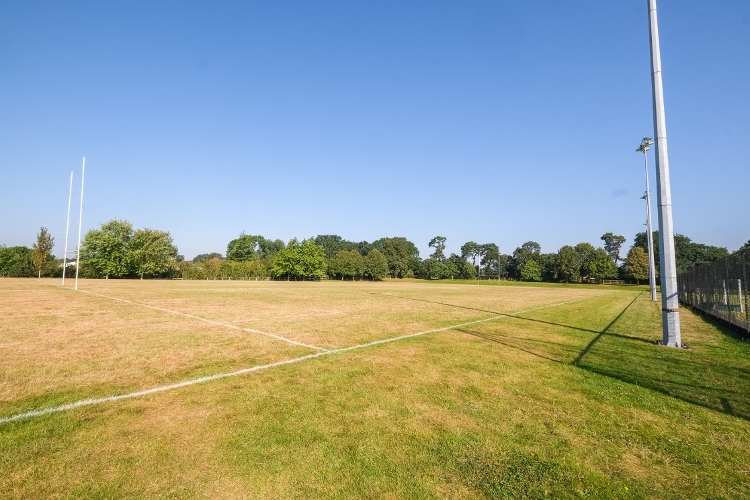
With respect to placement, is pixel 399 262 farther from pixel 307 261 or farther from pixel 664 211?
pixel 664 211

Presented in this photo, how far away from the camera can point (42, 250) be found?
62.8 m

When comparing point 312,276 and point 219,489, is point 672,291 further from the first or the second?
point 312,276

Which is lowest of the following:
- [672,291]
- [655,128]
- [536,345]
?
[536,345]

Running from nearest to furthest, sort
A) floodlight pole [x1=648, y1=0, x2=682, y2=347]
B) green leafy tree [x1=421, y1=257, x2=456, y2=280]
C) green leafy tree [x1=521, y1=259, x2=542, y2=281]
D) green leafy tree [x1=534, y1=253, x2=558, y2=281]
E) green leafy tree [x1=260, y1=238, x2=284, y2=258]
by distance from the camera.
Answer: floodlight pole [x1=648, y1=0, x2=682, y2=347], green leafy tree [x1=534, y1=253, x2=558, y2=281], green leafy tree [x1=521, y1=259, x2=542, y2=281], green leafy tree [x1=421, y1=257, x2=456, y2=280], green leafy tree [x1=260, y1=238, x2=284, y2=258]

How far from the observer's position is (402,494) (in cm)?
277

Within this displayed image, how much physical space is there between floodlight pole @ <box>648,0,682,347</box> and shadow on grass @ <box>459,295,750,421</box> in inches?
28.1

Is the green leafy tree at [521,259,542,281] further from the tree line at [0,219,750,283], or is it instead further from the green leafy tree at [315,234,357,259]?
the green leafy tree at [315,234,357,259]

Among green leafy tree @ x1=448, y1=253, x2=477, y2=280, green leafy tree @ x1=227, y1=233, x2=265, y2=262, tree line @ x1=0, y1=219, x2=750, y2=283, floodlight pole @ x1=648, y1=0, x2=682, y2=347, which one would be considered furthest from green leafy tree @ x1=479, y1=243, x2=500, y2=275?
floodlight pole @ x1=648, y1=0, x2=682, y2=347

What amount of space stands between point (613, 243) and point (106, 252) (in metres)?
147

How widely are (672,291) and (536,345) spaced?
4.22 meters

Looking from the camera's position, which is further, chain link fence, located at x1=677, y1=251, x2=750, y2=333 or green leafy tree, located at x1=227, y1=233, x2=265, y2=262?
green leafy tree, located at x1=227, y1=233, x2=265, y2=262

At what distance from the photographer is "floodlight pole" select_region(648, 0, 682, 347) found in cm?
926

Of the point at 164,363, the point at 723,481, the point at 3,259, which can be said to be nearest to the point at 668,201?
the point at 723,481

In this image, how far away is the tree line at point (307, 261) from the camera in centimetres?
6831
